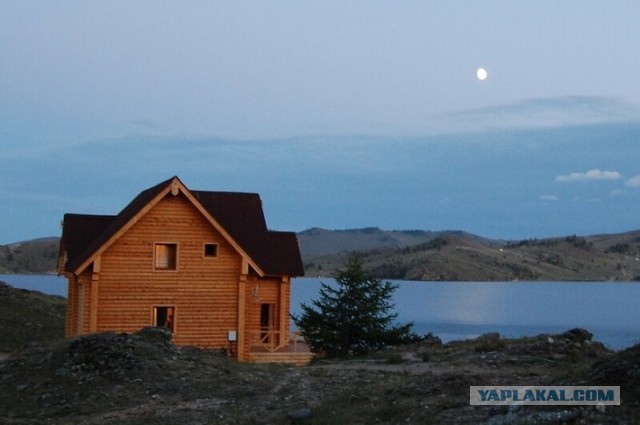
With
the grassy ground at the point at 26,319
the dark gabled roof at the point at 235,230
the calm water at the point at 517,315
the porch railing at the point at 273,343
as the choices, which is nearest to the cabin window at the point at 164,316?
the dark gabled roof at the point at 235,230

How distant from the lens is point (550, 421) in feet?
47.0

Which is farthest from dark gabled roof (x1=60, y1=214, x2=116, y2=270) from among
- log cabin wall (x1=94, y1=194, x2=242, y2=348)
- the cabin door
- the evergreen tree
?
the evergreen tree

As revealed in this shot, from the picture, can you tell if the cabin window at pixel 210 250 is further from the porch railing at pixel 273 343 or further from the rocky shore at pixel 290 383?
the rocky shore at pixel 290 383

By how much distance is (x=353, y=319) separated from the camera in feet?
117

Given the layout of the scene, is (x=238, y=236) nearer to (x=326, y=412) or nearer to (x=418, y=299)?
(x=326, y=412)

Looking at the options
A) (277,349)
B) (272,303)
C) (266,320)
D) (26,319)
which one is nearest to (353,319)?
(277,349)

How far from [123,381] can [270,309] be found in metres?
18.1

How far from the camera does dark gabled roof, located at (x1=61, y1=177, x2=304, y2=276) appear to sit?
3734cm

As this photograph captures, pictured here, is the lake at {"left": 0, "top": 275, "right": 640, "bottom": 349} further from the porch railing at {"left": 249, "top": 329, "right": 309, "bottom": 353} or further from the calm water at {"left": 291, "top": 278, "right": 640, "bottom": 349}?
the porch railing at {"left": 249, "top": 329, "right": 309, "bottom": 353}

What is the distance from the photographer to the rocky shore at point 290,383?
16.2m

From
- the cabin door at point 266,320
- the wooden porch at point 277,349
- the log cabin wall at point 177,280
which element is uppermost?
the log cabin wall at point 177,280

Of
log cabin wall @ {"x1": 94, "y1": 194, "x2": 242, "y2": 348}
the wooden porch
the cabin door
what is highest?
log cabin wall @ {"x1": 94, "y1": 194, "x2": 242, "y2": 348}

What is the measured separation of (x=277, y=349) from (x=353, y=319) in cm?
509

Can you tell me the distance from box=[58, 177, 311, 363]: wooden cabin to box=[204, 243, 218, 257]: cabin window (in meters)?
0.04
